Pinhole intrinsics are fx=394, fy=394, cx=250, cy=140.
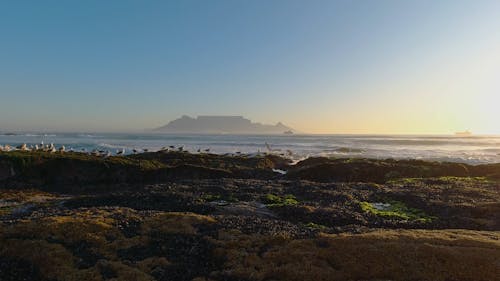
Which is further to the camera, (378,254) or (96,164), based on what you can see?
(96,164)

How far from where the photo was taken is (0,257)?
51.2 ft

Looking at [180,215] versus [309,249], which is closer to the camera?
[309,249]

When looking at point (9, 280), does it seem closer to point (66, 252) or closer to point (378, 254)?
point (66, 252)

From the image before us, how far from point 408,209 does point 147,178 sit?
31153 mm

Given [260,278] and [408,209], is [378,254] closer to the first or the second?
[260,278]

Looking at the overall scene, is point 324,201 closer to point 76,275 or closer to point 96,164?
point 76,275

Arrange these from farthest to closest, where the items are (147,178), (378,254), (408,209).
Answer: (147,178), (408,209), (378,254)

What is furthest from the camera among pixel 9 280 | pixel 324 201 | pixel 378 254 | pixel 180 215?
pixel 324 201

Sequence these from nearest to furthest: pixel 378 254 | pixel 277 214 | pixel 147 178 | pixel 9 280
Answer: pixel 9 280
pixel 378 254
pixel 277 214
pixel 147 178

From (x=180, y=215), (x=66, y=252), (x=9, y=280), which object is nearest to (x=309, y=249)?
(x=180, y=215)

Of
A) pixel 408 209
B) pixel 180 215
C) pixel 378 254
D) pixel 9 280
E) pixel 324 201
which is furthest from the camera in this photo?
pixel 324 201

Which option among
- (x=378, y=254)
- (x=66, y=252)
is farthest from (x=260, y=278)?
(x=66, y=252)

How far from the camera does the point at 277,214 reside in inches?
967

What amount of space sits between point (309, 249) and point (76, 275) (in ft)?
29.5
